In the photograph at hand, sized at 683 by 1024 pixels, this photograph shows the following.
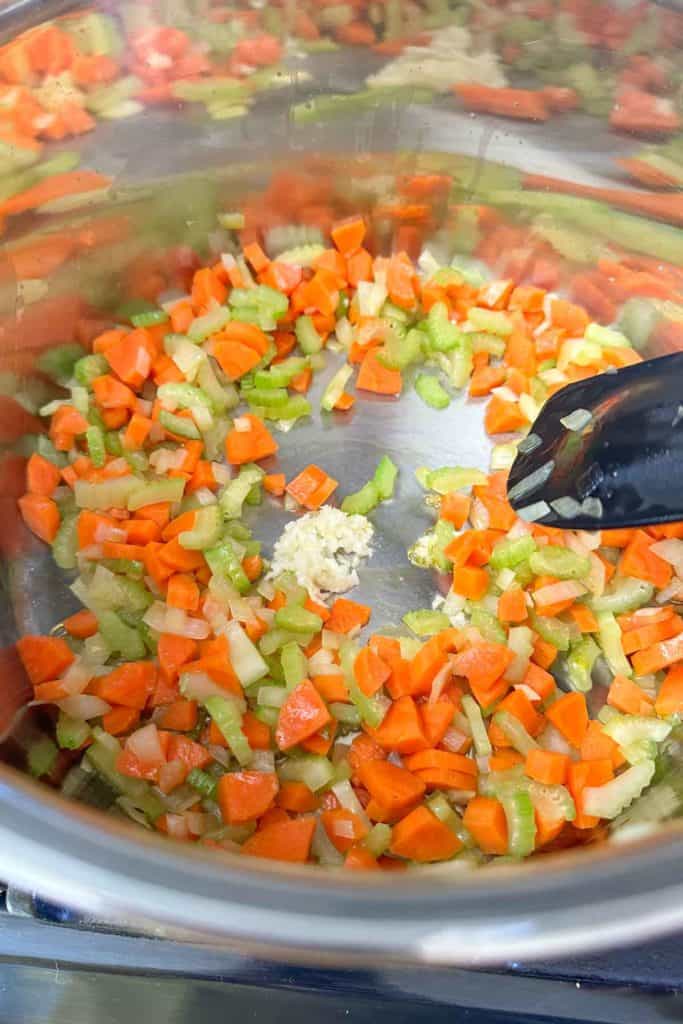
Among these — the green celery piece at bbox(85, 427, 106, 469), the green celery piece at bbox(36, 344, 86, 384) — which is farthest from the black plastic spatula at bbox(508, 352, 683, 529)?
the green celery piece at bbox(36, 344, 86, 384)

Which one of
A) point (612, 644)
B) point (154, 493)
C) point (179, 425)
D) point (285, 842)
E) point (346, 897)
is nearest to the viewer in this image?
point (346, 897)

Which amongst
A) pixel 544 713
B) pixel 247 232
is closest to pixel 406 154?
pixel 247 232

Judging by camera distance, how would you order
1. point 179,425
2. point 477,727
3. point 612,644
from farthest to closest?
point 179,425, point 612,644, point 477,727

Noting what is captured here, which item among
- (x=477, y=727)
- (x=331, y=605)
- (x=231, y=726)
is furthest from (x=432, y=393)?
(x=231, y=726)

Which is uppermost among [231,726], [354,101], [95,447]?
[354,101]

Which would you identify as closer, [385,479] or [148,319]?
[385,479]

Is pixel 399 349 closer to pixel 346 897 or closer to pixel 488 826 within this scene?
pixel 488 826
